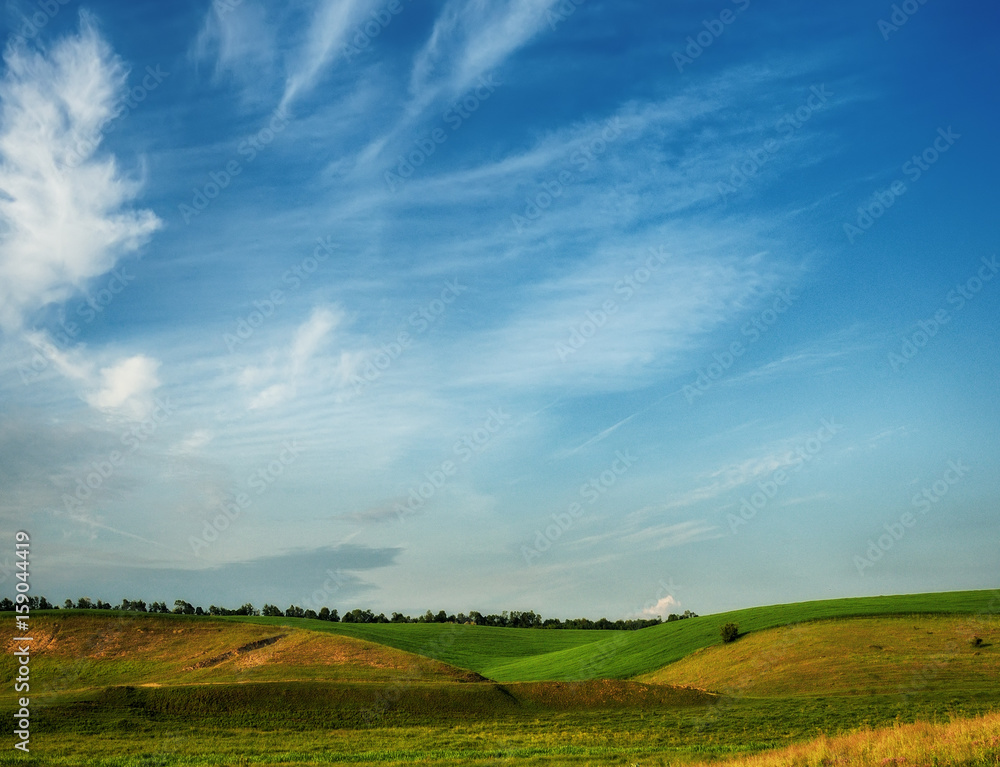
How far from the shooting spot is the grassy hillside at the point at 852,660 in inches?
1834

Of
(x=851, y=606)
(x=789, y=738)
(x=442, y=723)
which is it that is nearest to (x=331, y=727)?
(x=442, y=723)

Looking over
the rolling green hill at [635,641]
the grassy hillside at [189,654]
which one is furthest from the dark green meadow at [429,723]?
the rolling green hill at [635,641]

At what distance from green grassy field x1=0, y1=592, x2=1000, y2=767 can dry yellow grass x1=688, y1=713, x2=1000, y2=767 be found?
0.10 metres

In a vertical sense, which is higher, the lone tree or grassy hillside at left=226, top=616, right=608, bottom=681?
the lone tree

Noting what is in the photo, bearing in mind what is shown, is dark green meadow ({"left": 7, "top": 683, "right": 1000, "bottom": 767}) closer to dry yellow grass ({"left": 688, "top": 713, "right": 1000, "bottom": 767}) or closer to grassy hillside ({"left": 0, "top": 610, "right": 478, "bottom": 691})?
dry yellow grass ({"left": 688, "top": 713, "right": 1000, "bottom": 767})

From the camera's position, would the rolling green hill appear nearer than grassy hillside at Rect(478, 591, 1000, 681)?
No

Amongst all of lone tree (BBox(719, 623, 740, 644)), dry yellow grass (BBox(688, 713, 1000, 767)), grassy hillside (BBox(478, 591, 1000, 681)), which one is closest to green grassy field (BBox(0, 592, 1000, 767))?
dry yellow grass (BBox(688, 713, 1000, 767))

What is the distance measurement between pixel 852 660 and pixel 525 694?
26062mm

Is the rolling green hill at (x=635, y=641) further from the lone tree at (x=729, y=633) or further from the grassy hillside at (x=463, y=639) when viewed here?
the lone tree at (x=729, y=633)

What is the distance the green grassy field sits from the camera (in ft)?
96.8

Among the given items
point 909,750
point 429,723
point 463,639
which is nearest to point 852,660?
point 429,723

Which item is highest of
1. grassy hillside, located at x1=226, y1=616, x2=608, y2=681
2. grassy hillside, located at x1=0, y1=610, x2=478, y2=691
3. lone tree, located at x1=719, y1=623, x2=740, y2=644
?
grassy hillside, located at x1=0, y1=610, x2=478, y2=691

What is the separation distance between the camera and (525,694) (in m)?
47.0

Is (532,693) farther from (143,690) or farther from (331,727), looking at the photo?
(143,690)
